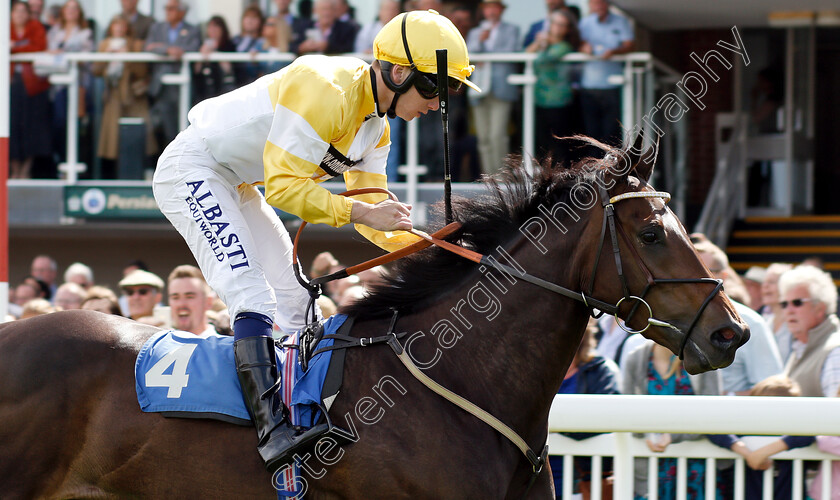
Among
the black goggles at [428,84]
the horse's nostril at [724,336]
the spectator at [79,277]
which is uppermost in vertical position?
the black goggles at [428,84]

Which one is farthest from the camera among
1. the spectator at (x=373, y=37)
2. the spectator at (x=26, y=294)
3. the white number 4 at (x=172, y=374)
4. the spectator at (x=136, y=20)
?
the spectator at (x=136, y=20)

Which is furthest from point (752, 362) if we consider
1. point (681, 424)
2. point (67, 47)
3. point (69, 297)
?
point (67, 47)

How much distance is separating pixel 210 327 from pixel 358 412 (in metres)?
2.63

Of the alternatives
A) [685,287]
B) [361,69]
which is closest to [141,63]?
[361,69]

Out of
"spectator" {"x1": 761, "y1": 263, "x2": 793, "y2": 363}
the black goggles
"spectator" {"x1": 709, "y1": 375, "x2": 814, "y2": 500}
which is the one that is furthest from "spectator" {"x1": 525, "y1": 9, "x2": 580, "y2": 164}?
the black goggles

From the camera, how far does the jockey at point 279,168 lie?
279cm

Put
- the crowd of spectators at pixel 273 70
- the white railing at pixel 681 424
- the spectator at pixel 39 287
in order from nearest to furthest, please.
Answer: the white railing at pixel 681 424 < the spectator at pixel 39 287 < the crowd of spectators at pixel 273 70

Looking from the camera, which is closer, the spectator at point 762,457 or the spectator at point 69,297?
the spectator at point 762,457

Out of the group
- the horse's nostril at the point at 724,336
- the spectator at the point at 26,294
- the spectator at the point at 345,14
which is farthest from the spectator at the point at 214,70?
the horse's nostril at the point at 724,336

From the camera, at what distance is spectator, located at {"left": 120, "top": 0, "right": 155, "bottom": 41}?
943 centimetres

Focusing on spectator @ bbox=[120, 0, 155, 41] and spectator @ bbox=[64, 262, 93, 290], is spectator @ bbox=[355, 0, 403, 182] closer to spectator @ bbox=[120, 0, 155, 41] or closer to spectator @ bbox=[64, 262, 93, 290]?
spectator @ bbox=[120, 0, 155, 41]

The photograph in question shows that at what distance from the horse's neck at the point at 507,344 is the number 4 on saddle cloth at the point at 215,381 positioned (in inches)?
11.0

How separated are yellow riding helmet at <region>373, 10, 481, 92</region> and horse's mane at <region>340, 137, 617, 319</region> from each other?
14.9 inches

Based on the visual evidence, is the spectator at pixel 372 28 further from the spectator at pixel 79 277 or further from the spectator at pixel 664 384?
the spectator at pixel 664 384
